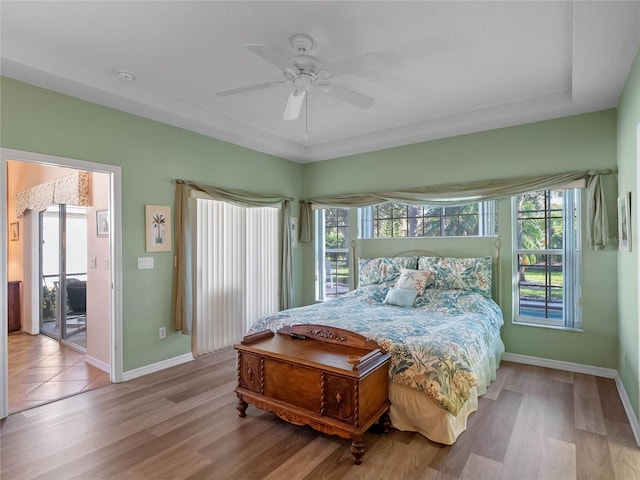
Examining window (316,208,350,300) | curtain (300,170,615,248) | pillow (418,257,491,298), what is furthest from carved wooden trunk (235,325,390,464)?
window (316,208,350,300)

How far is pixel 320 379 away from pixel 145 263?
2.39 metres

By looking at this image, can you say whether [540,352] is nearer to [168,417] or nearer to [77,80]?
[168,417]

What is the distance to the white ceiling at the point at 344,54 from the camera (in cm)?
221

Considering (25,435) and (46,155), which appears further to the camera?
(46,155)

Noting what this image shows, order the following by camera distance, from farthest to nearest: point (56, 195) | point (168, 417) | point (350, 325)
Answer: point (56, 195)
point (350, 325)
point (168, 417)

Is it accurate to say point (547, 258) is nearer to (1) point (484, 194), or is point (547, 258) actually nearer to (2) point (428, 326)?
(1) point (484, 194)

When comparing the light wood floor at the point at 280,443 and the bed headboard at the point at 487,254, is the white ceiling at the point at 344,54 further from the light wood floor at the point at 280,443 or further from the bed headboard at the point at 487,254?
the light wood floor at the point at 280,443

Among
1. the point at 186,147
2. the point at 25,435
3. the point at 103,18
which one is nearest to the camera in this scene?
the point at 103,18

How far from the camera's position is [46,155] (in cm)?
296

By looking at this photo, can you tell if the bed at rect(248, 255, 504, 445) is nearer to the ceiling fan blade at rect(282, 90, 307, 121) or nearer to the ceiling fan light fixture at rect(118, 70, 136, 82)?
the ceiling fan blade at rect(282, 90, 307, 121)

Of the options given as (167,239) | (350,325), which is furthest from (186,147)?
(350,325)

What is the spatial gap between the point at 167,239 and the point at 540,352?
14.0 ft

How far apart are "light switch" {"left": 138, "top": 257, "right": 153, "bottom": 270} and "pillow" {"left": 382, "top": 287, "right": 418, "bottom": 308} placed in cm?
258

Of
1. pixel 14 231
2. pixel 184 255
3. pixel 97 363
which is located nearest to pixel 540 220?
pixel 184 255
